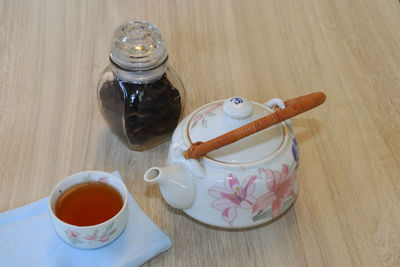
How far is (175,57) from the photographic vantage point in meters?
1.21

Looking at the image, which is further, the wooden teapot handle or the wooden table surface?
the wooden table surface

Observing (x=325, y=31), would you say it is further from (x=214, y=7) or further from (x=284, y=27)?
(x=214, y=7)

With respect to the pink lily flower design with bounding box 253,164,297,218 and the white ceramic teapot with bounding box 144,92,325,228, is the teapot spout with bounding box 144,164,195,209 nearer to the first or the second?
the white ceramic teapot with bounding box 144,92,325,228

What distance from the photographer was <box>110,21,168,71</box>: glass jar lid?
836 mm

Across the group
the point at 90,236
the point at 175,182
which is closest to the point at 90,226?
the point at 90,236

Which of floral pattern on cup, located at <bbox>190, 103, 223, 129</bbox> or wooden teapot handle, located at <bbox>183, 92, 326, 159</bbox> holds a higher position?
wooden teapot handle, located at <bbox>183, 92, 326, 159</bbox>

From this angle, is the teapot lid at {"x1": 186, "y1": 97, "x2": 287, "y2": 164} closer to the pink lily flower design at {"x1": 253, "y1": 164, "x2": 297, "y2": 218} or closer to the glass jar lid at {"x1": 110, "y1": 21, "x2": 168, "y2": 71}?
the pink lily flower design at {"x1": 253, "y1": 164, "x2": 297, "y2": 218}

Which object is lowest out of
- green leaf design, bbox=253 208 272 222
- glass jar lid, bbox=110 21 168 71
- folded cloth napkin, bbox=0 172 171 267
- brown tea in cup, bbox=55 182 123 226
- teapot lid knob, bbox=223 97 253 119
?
folded cloth napkin, bbox=0 172 171 267

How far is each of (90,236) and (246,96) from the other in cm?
56

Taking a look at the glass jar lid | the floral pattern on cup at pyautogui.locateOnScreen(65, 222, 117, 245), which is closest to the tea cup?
the floral pattern on cup at pyautogui.locateOnScreen(65, 222, 117, 245)

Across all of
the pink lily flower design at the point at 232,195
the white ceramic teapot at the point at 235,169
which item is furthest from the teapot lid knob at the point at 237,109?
the pink lily flower design at the point at 232,195

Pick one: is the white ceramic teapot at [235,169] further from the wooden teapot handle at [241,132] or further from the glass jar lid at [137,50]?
the glass jar lid at [137,50]

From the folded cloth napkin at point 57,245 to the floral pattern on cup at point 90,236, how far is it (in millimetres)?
44

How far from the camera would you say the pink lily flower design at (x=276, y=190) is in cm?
74
